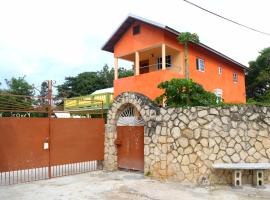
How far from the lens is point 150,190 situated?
820cm

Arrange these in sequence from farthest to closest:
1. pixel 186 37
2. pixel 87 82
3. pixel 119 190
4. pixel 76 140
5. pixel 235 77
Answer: pixel 87 82
pixel 235 77
pixel 186 37
pixel 76 140
pixel 119 190

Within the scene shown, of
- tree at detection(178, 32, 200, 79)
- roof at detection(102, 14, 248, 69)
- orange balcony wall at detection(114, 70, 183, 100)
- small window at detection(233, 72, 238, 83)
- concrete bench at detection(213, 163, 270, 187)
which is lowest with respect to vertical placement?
concrete bench at detection(213, 163, 270, 187)

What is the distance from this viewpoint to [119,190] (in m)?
8.28

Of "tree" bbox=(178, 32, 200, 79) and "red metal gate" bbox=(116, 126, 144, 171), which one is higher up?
"tree" bbox=(178, 32, 200, 79)

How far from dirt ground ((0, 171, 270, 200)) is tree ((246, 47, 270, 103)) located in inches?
939

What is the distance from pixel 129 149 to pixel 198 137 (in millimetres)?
3078

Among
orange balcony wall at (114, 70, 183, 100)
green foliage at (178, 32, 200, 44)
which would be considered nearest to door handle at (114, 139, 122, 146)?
orange balcony wall at (114, 70, 183, 100)

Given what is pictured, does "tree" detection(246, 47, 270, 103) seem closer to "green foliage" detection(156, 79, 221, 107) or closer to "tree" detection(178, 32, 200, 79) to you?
"tree" detection(178, 32, 200, 79)

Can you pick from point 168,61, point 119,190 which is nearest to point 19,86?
point 168,61

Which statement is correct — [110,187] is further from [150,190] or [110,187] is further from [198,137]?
[198,137]

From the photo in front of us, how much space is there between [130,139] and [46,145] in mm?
3034

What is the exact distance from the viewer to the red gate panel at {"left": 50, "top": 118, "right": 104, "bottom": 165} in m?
10.4

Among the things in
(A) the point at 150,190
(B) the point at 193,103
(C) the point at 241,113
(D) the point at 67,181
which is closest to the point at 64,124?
(D) the point at 67,181

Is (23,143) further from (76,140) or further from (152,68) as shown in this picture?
(152,68)
